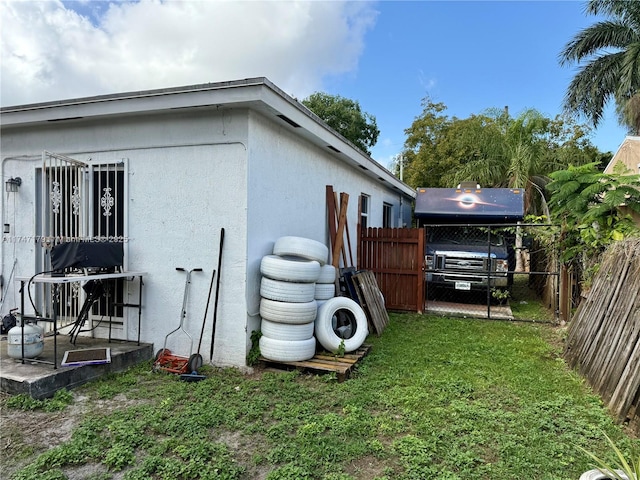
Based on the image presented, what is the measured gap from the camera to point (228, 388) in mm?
3840

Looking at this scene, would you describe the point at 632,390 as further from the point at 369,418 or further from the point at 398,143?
the point at 398,143

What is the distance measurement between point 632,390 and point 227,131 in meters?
4.64

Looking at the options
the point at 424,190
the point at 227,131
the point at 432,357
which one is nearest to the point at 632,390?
the point at 432,357

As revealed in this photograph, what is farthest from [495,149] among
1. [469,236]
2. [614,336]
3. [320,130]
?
[614,336]

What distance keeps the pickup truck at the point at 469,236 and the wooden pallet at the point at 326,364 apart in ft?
12.9


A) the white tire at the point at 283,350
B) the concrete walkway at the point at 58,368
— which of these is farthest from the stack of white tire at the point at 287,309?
the concrete walkway at the point at 58,368

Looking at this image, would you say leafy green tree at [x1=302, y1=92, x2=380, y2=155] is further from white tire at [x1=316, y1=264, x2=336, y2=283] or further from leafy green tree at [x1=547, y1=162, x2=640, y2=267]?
white tire at [x1=316, y1=264, x2=336, y2=283]

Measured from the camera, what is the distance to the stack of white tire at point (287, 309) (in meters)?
4.34

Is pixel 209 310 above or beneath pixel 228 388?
above

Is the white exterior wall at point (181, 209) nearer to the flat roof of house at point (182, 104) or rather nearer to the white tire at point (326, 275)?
the flat roof of house at point (182, 104)

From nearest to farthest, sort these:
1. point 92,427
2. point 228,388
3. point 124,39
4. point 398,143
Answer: point 92,427 → point 228,388 → point 124,39 → point 398,143

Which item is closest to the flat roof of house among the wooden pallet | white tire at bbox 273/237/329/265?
white tire at bbox 273/237/329/265

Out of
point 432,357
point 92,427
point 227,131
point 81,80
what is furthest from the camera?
point 81,80

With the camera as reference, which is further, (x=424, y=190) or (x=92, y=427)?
(x=424, y=190)
